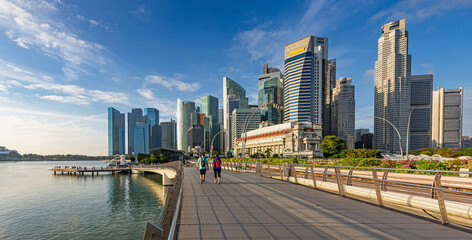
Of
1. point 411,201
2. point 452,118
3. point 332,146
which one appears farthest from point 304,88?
point 411,201

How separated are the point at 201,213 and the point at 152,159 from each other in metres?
117

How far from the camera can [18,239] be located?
19703 mm

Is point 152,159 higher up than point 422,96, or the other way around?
point 422,96

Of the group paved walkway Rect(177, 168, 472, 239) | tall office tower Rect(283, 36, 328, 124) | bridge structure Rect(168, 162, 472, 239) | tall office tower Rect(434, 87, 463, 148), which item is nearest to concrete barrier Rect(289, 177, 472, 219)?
bridge structure Rect(168, 162, 472, 239)

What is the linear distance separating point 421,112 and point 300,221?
229089 mm

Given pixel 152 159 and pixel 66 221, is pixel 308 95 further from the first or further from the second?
pixel 66 221

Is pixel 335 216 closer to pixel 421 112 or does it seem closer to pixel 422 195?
pixel 422 195

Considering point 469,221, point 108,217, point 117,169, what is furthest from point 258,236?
point 117,169

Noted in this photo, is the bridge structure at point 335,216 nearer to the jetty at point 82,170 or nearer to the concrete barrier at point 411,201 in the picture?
the concrete barrier at point 411,201

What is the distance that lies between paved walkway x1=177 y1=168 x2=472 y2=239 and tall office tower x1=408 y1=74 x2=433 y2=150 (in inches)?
8677

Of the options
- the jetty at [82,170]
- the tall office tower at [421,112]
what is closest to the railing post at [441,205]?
the jetty at [82,170]

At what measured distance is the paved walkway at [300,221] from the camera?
209 inches

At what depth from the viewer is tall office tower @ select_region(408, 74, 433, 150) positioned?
180 m

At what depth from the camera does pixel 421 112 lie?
184 metres
